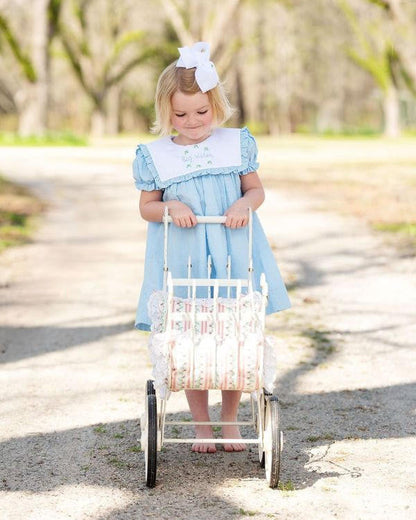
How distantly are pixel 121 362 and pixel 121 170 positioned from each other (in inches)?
553

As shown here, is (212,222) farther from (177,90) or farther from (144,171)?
(177,90)

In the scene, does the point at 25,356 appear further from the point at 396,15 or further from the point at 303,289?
the point at 396,15

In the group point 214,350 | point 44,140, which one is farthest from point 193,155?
point 44,140

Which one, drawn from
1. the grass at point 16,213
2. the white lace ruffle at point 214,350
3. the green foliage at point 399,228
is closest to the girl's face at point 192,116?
the white lace ruffle at point 214,350

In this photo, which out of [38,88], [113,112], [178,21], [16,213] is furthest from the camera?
[113,112]

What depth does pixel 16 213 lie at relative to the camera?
41.3 feet

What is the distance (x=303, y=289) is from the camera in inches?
312

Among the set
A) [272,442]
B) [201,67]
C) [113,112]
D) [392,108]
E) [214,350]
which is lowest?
[272,442]

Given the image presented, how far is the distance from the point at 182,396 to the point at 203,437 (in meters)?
0.96

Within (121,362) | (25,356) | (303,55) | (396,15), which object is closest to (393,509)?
(121,362)

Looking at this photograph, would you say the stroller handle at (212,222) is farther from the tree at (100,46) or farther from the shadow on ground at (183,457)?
the tree at (100,46)

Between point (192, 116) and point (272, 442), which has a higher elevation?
point (192, 116)

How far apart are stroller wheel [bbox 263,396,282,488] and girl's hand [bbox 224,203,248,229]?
2.22 feet

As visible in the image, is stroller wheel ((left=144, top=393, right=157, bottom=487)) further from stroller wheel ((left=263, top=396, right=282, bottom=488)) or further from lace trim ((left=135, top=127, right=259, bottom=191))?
lace trim ((left=135, top=127, right=259, bottom=191))
